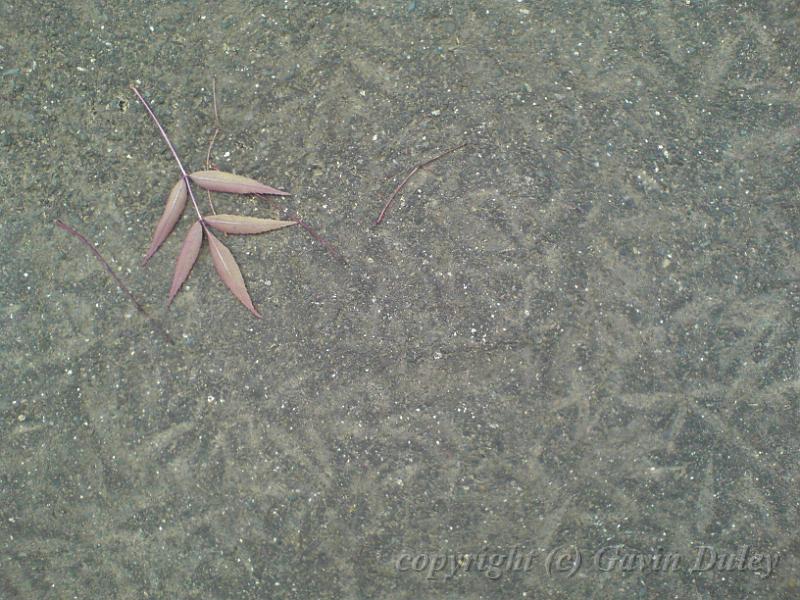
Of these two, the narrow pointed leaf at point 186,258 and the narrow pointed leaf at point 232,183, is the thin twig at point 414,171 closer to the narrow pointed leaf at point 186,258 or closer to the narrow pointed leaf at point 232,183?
the narrow pointed leaf at point 232,183

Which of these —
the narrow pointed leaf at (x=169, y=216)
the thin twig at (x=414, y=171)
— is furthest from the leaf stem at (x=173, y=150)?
the thin twig at (x=414, y=171)

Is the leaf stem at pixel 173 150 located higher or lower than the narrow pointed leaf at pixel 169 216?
higher

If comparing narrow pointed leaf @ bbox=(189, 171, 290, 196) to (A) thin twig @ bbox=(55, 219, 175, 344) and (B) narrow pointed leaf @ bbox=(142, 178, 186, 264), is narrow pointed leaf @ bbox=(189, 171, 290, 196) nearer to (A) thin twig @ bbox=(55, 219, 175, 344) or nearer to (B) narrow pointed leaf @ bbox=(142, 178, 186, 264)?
A: (B) narrow pointed leaf @ bbox=(142, 178, 186, 264)

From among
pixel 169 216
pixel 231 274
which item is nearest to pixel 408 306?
pixel 231 274

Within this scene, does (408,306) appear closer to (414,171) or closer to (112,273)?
(414,171)

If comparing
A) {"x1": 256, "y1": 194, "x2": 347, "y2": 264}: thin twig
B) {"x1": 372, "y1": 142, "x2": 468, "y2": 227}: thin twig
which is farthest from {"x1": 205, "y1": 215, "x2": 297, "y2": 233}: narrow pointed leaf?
{"x1": 372, "y1": 142, "x2": 468, "y2": 227}: thin twig

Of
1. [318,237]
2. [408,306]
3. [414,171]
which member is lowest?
[408,306]

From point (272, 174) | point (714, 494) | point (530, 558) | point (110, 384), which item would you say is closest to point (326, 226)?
point (272, 174)
